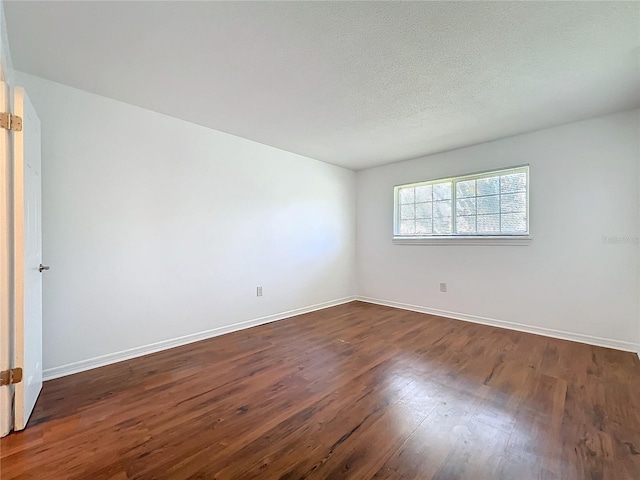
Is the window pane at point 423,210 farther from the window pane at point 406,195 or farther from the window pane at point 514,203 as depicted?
the window pane at point 514,203

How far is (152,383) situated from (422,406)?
1.98 meters

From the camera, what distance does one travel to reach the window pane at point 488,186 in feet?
11.8

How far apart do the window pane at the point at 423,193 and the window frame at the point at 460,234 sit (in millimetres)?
67

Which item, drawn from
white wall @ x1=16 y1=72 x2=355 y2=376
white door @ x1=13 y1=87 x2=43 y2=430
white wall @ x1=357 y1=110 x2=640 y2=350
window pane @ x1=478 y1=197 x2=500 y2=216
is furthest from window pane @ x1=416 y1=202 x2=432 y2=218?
white door @ x1=13 y1=87 x2=43 y2=430

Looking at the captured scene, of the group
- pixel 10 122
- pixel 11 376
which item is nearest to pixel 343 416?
pixel 11 376

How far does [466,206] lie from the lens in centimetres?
384

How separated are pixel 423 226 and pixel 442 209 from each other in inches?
14.9

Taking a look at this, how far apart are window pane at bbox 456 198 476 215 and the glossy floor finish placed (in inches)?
70.3

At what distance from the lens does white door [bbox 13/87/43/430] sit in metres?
1.54

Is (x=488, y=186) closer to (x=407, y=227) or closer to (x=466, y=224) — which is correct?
(x=466, y=224)

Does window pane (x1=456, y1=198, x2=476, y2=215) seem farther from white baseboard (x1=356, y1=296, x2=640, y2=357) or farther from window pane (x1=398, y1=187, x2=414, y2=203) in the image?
white baseboard (x1=356, y1=296, x2=640, y2=357)

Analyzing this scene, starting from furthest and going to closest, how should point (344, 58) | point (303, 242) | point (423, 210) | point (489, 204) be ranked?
point (423, 210), point (303, 242), point (489, 204), point (344, 58)

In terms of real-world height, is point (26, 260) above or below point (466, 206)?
below

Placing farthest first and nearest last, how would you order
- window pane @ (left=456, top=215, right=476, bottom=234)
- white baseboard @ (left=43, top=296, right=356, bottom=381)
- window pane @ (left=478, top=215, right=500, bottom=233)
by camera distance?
1. window pane @ (left=456, top=215, right=476, bottom=234)
2. window pane @ (left=478, top=215, right=500, bottom=233)
3. white baseboard @ (left=43, top=296, right=356, bottom=381)
